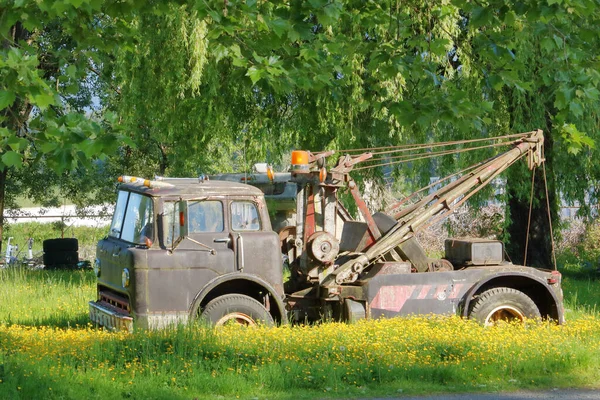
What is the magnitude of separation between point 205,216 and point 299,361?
2.54 meters

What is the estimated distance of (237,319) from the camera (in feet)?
37.4

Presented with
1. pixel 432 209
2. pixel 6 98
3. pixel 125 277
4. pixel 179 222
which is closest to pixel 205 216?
pixel 179 222

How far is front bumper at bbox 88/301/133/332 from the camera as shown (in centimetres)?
1121

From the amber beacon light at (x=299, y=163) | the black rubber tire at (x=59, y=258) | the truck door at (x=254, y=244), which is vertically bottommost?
the black rubber tire at (x=59, y=258)

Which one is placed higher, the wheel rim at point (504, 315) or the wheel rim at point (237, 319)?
the wheel rim at point (237, 319)

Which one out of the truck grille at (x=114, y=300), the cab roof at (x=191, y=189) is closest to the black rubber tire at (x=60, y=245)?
the truck grille at (x=114, y=300)

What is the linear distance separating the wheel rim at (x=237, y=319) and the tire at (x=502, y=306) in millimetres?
2981

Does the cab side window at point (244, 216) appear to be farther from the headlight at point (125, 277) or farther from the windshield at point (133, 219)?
the headlight at point (125, 277)

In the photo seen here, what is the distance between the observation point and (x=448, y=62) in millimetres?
18234

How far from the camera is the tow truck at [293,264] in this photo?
37.1ft

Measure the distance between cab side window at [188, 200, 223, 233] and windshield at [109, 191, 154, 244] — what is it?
1.63ft

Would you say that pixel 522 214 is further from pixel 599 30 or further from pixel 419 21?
pixel 599 30

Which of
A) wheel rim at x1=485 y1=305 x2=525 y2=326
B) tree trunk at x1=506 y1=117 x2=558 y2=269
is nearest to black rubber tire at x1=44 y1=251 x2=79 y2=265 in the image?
tree trunk at x1=506 y1=117 x2=558 y2=269

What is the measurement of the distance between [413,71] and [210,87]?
26.2 ft
